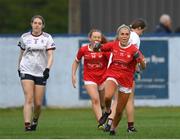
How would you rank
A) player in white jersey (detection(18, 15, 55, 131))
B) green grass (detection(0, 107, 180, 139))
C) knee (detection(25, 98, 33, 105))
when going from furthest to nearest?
1. player in white jersey (detection(18, 15, 55, 131))
2. knee (detection(25, 98, 33, 105))
3. green grass (detection(0, 107, 180, 139))

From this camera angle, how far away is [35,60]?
2064cm

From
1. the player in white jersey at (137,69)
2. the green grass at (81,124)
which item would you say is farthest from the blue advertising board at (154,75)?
the player in white jersey at (137,69)

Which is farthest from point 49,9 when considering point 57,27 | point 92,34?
point 92,34

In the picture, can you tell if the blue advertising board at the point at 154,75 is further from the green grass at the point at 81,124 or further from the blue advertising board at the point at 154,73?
the green grass at the point at 81,124

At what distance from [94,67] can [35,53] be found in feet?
4.42

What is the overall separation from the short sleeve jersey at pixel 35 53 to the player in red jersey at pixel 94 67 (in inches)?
29.3

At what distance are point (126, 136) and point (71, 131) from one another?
1.77 m

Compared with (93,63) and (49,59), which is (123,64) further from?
(93,63)

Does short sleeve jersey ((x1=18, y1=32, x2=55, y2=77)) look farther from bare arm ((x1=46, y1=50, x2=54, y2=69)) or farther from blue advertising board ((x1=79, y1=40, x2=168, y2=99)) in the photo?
blue advertising board ((x1=79, y1=40, x2=168, y2=99))

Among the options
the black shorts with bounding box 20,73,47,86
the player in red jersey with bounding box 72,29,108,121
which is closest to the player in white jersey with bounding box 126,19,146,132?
the player in red jersey with bounding box 72,29,108,121

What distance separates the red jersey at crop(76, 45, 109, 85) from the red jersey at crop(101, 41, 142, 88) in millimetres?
2246

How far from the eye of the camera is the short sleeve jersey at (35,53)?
67.6 ft

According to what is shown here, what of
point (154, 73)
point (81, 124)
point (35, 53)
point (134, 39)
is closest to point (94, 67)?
point (35, 53)

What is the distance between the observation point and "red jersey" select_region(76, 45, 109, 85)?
2131cm
